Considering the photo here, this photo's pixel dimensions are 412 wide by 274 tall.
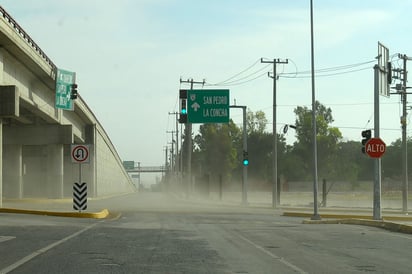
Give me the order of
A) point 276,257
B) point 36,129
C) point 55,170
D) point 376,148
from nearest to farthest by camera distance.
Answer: point 276,257 < point 376,148 < point 36,129 < point 55,170

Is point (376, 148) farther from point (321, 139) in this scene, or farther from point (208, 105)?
point (321, 139)

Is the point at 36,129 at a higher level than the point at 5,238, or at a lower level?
higher

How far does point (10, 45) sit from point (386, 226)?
23.7m

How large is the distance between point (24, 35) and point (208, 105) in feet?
42.1

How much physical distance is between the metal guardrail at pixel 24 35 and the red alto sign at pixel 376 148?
66.0 ft

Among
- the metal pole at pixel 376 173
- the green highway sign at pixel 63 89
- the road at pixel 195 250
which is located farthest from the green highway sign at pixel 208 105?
the road at pixel 195 250

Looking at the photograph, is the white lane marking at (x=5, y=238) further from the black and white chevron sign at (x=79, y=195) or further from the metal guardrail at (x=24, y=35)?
the metal guardrail at (x=24, y=35)

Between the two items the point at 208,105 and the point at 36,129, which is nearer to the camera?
the point at 208,105

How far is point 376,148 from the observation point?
82.7ft

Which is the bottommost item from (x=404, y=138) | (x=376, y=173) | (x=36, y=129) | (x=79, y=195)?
(x=79, y=195)

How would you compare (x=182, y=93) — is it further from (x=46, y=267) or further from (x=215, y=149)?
(x=215, y=149)

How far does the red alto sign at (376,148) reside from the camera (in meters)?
25.1

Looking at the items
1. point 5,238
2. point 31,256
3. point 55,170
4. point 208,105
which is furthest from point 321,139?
point 31,256

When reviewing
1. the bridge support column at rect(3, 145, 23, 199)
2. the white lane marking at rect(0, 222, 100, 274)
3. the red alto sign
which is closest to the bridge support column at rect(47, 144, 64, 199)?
the bridge support column at rect(3, 145, 23, 199)
